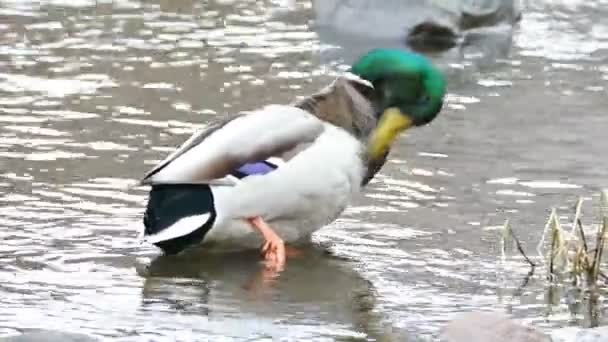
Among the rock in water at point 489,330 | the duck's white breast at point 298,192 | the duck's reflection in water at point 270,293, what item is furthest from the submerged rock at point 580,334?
the duck's white breast at point 298,192

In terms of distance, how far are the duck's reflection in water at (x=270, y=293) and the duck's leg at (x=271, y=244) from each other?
0.13 ft

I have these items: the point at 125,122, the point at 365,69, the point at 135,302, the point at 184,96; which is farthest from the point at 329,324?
the point at 184,96

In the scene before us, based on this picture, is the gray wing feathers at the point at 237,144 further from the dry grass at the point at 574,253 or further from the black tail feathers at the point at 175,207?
the dry grass at the point at 574,253

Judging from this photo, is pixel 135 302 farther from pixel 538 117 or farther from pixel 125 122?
pixel 538 117

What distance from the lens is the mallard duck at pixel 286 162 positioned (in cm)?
580

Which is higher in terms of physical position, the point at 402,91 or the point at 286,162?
the point at 402,91

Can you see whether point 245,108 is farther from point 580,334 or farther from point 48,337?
Result: point 48,337

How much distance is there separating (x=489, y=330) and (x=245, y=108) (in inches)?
155

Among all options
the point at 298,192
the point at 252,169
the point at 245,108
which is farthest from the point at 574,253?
the point at 245,108

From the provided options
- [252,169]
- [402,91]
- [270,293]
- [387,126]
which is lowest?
[270,293]

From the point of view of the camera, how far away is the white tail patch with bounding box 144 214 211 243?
579 centimetres

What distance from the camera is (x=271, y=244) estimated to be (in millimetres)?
5988

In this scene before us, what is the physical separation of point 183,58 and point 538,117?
8.08 ft

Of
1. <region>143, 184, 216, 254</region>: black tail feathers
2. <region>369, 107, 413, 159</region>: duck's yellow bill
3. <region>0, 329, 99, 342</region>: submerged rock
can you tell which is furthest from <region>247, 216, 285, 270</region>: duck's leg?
<region>0, 329, 99, 342</region>: submerged rock
